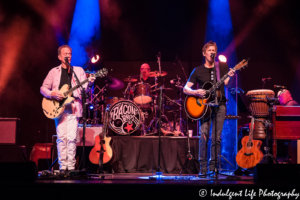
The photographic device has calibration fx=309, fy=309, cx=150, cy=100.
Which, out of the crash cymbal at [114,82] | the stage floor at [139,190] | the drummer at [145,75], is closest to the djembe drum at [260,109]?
the stage floor at [139,190]

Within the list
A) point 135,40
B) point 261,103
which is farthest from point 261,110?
point 135,40

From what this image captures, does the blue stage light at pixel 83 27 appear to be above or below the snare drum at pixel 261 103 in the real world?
above

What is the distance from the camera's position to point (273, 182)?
393cm

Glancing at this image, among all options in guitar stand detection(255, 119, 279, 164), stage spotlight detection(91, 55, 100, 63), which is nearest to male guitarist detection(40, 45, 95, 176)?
guitar stand detection(255, 119, 279, 164)

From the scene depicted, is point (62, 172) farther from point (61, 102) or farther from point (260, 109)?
point (260, 109)

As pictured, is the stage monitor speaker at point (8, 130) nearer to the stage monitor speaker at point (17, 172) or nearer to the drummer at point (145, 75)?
the stage monitor speaker at point (17, 172)

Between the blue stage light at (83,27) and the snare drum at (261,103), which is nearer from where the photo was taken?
the snare drum at (261,103)

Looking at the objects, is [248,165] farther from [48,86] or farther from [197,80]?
[48,86]

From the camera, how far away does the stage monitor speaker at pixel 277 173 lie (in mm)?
3941

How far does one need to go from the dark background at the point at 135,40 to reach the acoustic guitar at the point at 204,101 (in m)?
4.74

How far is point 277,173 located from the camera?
3959mm

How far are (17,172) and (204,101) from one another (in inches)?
117

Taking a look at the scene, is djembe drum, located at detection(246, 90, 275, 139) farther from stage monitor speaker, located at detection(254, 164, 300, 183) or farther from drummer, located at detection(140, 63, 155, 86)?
drummer, located at detection(140, 63, 155, 86)

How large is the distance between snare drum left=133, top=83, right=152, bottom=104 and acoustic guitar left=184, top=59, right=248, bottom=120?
301 cm
